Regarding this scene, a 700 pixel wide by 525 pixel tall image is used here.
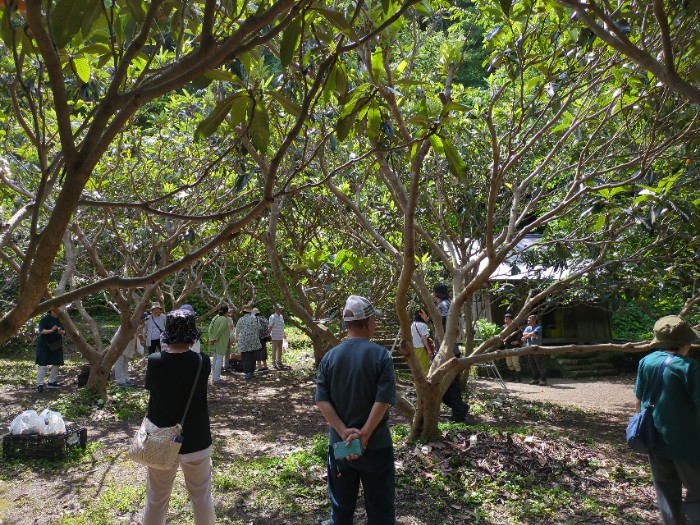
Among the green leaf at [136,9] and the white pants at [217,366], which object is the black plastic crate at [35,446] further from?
the white pants at [217,366]

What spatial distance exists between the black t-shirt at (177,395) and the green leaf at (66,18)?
8.80ft

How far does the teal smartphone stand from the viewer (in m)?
3.82

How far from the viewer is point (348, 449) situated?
383 cm

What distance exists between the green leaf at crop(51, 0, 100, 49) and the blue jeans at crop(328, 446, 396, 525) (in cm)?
278

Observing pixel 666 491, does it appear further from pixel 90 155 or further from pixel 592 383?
pixel 592 383

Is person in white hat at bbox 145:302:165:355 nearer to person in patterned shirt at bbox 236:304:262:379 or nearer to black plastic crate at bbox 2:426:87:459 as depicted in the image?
person in patterned shirt at bbox 236:304:262:379

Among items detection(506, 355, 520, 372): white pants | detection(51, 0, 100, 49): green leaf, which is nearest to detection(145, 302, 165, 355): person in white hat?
detection(506, 355, 520, 372): white pants

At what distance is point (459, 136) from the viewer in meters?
9.41

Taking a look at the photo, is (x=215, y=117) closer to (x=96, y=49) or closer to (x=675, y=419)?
(x=96, y=49)

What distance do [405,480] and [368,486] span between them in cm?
246

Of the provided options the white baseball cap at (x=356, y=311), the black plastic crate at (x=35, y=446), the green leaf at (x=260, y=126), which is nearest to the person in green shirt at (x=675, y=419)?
the white baseball cap at (x=356, y=311)

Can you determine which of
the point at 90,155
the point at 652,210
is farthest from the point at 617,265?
the point at 90,155

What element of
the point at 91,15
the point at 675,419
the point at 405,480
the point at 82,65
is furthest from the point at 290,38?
the point at 405,480

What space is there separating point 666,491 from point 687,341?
105cm
